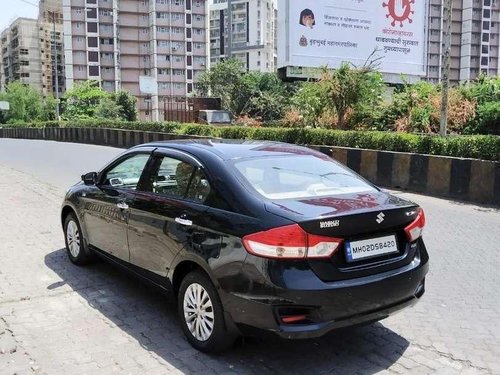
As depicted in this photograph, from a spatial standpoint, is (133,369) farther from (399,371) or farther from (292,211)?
(399,371)

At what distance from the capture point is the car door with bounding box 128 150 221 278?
392cm

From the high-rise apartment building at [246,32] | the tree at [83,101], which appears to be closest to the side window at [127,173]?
the tree at [83,101]

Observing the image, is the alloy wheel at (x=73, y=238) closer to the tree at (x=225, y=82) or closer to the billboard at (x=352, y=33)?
the billboard at (x=352, y=33)

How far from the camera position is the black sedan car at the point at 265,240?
129 inches

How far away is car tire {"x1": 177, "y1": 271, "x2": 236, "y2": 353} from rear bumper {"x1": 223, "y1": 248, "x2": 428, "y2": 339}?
0.52 feet

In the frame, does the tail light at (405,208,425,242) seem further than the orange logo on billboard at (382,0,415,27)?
No

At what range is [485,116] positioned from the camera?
50.8ft

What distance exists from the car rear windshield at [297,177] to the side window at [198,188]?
28 centimetres

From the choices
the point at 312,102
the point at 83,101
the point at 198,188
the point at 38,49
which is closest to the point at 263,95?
the point at 83,101

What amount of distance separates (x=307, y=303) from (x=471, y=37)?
13377 cm

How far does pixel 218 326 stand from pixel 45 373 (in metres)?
1.20

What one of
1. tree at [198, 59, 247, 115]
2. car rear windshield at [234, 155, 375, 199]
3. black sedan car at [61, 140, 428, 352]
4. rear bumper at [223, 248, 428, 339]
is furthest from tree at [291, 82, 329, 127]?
tree at [198, 59, 247, 115]

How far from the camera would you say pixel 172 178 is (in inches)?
172

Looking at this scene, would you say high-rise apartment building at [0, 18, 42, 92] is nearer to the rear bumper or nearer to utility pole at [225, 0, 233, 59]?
utility pole at [225, 0, 233, 59]
